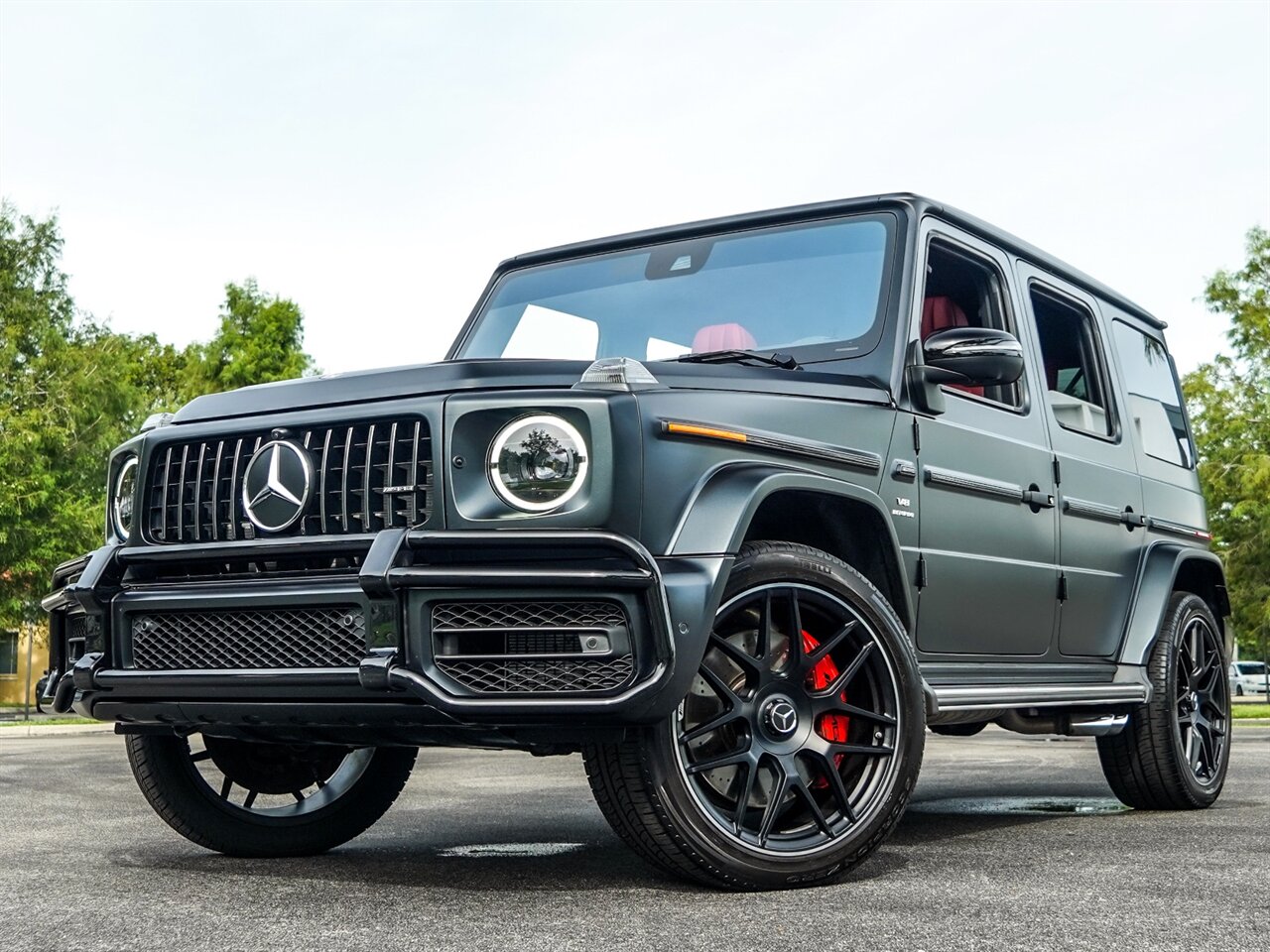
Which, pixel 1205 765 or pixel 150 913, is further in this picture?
pixel 1205 765

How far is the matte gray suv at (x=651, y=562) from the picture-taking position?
A: 4125 millimetres

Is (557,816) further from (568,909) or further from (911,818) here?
(568,909)

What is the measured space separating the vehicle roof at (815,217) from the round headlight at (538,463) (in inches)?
81.0

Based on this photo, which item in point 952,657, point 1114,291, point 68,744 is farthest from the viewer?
point 68,744

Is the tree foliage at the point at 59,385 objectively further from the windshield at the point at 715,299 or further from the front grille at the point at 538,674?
the front grille at the point at 538,674

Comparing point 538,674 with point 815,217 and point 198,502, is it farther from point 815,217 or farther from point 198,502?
point 815,217

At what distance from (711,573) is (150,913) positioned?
A: 1.68m

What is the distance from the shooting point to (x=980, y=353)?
525 centimetres

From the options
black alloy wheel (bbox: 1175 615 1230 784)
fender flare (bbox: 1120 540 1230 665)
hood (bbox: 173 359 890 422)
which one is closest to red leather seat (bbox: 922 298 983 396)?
hood (bbox: 173 359 890 422)

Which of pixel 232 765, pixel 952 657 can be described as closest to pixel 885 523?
pixel 952 657

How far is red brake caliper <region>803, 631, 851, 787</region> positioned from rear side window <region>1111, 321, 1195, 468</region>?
10.3 feet

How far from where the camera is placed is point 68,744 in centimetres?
1623

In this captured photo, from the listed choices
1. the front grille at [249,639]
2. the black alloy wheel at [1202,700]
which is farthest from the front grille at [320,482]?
the black alloy wheel at [1202,700]

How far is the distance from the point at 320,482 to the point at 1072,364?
3.77 metres
